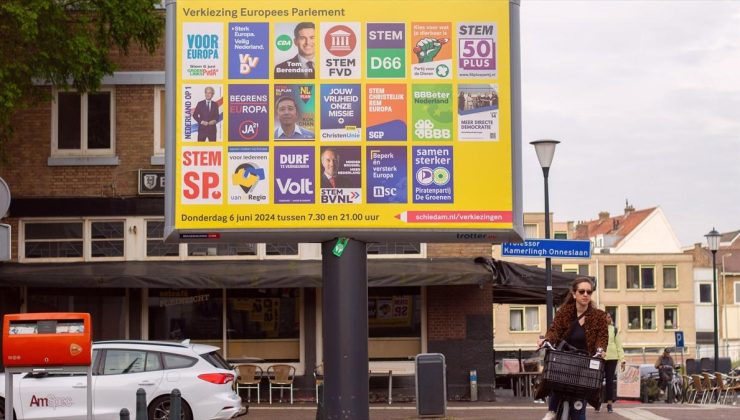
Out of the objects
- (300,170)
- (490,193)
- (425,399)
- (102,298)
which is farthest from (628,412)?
(102,298)

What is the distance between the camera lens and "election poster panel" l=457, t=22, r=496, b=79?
1473 cm

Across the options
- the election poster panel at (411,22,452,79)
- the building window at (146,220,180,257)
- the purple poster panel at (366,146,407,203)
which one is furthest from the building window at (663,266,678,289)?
the purple poster panel at (366,146,407,203)

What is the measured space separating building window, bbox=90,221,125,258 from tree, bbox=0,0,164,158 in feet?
8.65

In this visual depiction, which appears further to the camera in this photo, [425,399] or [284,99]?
[425,399]

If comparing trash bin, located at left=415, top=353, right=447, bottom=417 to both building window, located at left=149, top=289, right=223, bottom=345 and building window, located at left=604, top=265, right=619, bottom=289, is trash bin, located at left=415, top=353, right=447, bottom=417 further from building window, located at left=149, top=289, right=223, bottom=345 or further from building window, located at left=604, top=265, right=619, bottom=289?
building window, located at left=604, top=265, right=619, bottom=289

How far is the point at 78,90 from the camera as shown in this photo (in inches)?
906

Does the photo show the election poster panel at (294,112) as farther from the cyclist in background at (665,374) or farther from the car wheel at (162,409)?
the cyclist in background at (665,374)

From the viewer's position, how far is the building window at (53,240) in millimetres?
24656

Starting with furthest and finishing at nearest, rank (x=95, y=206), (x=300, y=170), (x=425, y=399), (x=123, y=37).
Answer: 1. (x=95, y=206)
2. (x=123, y=37)
3. (x=425, y=399)
4. (x=300, y=170)

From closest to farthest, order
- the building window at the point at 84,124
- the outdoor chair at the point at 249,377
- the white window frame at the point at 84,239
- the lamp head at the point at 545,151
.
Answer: the lamp head at the point at 545,151 → the outdoor chair at the point at 249,377 → the white window frame at the point at 84,239 → the building window at the point at 84,124

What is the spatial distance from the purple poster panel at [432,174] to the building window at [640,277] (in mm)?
78210

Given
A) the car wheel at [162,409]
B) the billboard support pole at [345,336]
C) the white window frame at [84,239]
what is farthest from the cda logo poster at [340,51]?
the white window frame at [84,239]

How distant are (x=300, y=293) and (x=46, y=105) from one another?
21.6 feet

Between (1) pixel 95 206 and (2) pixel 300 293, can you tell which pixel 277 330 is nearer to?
(2) pixel 300 293
